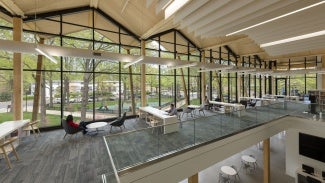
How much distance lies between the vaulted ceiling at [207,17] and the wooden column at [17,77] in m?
0.55

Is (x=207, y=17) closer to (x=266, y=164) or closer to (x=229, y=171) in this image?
(x=229, y=171)

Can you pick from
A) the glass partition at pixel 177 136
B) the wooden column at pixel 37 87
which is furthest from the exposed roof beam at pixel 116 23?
the glass partition at pixel 177 136

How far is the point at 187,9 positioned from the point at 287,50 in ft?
24.3

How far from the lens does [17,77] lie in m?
6.54

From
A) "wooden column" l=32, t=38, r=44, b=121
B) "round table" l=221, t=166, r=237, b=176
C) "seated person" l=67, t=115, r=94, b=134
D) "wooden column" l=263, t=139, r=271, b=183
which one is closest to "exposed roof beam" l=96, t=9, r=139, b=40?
"wooden column" l=32, t=38, r=44, b=121

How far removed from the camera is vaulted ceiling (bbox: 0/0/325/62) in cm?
419

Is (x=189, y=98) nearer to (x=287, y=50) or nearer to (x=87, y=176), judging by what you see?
(x=287, y=50)

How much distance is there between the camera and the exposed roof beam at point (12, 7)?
226 inches

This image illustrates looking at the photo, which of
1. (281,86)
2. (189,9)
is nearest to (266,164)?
(189,9)

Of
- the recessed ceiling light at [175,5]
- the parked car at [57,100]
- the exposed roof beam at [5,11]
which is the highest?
the exposed roof beam at [5,11]

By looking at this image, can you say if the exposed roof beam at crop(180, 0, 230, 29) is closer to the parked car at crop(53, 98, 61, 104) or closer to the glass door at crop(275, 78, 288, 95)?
the parked car at crop(53, 98, 61, 104)

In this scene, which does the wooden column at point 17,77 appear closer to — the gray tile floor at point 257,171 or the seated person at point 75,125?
the seated person at point 75,125

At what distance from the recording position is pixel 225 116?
7227mm

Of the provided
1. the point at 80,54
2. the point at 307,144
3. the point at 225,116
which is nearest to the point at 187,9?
the point at 80,54
